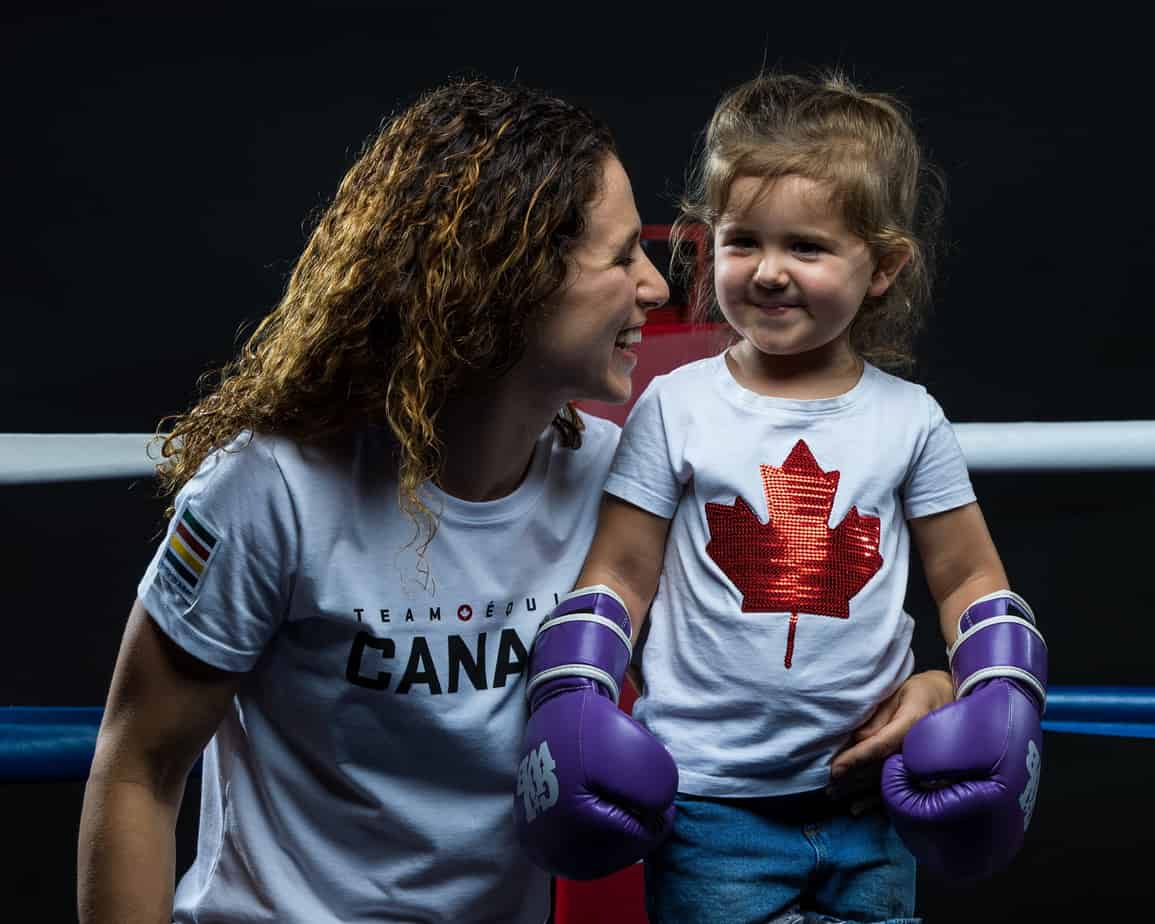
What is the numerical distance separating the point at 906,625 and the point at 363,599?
56cm

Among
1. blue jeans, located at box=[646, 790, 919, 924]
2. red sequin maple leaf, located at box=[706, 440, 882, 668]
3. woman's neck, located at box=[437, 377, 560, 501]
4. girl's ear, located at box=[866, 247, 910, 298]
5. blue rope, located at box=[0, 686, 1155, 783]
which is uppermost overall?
girl's ear, located at box=[866, 247, 910, 298]

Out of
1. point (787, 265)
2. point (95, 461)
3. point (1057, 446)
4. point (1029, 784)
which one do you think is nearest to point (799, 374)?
point (787, 265)

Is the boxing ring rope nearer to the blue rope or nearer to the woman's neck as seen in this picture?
the blue rope

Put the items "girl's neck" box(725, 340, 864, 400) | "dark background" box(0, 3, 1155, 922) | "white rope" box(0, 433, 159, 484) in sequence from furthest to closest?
1. "dark background" box(0, 3, 1155, 922)
2. "white rope" box(0, 433, 159, 484)
3. "girl's neck" box(725, 340, 864, 400)

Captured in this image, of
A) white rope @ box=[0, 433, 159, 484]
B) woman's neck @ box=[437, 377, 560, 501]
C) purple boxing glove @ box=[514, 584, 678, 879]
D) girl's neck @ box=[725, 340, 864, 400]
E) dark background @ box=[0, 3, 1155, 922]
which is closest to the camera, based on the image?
purple boxing glove @ box=[514, 584, 678, 879]

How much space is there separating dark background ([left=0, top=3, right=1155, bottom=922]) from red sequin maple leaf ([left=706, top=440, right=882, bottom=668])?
1.97 metres

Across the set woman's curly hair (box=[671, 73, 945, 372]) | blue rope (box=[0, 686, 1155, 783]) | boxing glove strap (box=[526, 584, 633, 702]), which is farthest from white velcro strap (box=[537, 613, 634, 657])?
blue rope (box=[0, 686, 1155, 783])

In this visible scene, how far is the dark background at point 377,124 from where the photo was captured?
357 cm

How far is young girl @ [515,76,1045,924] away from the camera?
1572 millimetres

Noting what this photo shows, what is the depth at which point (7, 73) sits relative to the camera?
3.67m

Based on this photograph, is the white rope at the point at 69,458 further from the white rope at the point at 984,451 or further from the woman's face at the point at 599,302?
the woman's face at the point at 599,302

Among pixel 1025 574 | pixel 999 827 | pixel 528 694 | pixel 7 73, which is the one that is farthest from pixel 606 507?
pixel 7 73

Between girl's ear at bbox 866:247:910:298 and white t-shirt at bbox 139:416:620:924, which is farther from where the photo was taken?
girl's ear at bbox 866:247:910:298

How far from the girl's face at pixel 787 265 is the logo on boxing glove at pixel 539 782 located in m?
0.47
